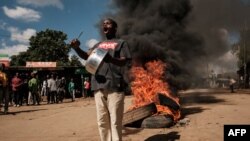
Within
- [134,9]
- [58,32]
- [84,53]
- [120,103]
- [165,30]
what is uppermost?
[58,32]

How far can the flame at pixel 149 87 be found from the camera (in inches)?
375

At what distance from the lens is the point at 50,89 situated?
20781 millimetres

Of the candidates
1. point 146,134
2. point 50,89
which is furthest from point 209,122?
point 50,89

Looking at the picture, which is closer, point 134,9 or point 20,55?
point 134,9

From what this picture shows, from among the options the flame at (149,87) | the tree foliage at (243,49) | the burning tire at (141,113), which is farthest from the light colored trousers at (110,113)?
the tree foliage at (243,49)

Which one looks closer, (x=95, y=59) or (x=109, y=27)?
(x=95, y=59)

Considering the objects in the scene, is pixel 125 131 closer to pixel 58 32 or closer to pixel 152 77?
pixel 152 77

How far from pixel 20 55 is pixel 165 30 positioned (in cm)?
5333

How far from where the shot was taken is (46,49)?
65.4 meters

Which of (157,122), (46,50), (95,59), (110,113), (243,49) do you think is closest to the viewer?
(95,59)

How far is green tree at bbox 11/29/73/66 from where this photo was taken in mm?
62375

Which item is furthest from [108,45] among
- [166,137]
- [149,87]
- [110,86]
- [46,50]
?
[46,50]

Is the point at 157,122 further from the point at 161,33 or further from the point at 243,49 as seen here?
the point at 243,49

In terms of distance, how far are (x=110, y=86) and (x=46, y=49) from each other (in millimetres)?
62812
